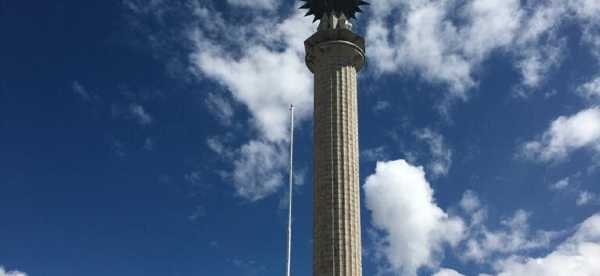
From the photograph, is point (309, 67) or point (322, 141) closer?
point (322, 141)

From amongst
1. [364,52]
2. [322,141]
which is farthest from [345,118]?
[364,52]

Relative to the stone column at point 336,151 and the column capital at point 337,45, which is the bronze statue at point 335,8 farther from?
the stone column at point 336,151

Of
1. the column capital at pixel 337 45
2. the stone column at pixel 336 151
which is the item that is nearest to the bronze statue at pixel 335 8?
the column capital at pixel 337 45

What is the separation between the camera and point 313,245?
36188 mm

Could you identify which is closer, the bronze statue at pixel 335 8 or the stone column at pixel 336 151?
the stone column at pixel 336 151

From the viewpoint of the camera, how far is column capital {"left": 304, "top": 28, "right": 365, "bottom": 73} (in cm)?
4253

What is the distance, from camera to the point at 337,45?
140 ft

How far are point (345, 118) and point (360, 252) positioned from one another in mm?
8368

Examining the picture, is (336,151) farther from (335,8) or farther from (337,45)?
(335,8)

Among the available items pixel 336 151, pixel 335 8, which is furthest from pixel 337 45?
pixel 336 151

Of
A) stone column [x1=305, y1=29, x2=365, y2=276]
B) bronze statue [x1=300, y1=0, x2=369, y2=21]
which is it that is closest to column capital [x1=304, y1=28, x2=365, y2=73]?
stone column [x1=305, y1=29, x2=365, y2=276]

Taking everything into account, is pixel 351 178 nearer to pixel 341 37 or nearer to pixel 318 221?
pixel 318 221

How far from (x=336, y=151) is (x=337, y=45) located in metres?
8.01

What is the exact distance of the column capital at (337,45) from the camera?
140 feet
